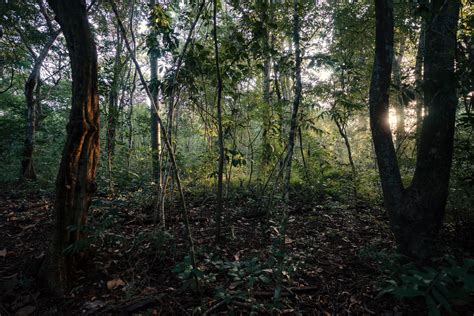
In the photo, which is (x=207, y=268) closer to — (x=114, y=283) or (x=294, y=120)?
(x=114, y=283)

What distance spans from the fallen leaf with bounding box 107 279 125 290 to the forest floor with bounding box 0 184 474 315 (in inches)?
0.7

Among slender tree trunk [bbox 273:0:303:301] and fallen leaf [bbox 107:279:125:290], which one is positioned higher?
slender tree trunk [bbox 273:0:303:301]

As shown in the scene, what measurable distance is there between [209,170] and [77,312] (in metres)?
3.19

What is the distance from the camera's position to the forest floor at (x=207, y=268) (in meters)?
2.44

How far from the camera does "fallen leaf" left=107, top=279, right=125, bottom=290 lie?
8.85 feet

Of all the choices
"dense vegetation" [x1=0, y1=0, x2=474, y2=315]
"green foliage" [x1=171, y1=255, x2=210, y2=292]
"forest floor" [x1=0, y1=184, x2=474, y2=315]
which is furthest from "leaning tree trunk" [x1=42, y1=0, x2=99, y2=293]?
"green foliage" [x1=171, y1=255, x2=210, y2=292]

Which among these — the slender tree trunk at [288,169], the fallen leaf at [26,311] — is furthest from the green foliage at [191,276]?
the fallen leaf at [26,311]

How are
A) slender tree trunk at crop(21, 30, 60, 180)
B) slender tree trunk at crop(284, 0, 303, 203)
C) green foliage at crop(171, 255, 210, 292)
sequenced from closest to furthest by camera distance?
green foliage at crop(171, 255, 210, 292) → slender tree trunk at crop(284, 0, 303, 203) → slender tree trunk at crop(21, 30, 60, 180)

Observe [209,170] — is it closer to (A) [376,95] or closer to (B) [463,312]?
(A) [376,95]

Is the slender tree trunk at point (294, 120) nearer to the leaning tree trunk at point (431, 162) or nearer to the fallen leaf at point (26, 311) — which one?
the leaning tree trunk at point (431, 162)

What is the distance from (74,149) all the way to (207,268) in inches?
73.8

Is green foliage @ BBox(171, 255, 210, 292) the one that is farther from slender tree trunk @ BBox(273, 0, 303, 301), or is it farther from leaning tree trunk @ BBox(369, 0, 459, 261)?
leaning tree trunk @ BBox(369, 0, 459, 261)

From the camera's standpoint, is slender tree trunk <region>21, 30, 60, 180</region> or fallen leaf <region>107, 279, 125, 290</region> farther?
slender tree trunk <region>21, 30, 60, 180</region>

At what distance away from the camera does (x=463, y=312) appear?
7.73ft
